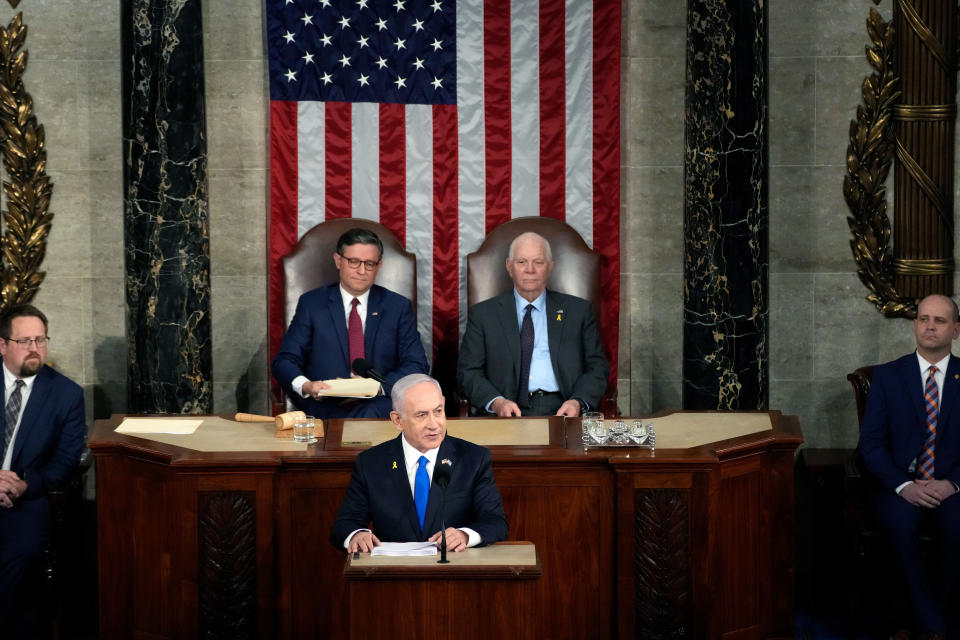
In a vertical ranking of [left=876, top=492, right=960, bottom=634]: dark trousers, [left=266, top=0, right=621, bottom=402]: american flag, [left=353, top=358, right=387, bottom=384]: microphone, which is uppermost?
[left=266, top=0, right=621, bottom=402]: american flag

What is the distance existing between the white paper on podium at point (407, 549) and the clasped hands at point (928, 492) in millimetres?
2856

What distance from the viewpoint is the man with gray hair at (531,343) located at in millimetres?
7094

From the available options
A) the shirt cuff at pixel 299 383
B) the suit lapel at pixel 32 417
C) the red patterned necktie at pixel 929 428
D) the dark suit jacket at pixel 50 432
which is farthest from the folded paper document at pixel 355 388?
the red patterned necktie at pixel 929 428

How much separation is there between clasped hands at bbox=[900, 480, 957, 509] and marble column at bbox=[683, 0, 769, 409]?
1256 millimetres

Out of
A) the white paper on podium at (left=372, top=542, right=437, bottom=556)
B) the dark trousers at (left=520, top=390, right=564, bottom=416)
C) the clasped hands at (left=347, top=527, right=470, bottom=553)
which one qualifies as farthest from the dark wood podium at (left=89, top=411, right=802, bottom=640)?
the dark trousers at (left=520, top=390, right=564, bottom=416)

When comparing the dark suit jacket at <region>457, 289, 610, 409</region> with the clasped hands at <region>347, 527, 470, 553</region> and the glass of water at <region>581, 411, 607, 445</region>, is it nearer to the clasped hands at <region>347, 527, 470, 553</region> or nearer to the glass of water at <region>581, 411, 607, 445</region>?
the glass of water at <region>581, 411, 607, 445</region>

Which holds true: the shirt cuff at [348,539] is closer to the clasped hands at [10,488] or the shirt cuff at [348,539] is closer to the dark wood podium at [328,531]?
the dark wood podium at [328,531]

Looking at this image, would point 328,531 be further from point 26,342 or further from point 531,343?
point 531,343

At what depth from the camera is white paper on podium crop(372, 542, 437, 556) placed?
414 centimetres

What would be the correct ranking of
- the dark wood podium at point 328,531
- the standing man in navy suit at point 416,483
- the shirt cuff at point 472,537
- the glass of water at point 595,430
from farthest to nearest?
the glass of water at point 595,430
the dark wood podium at point 328,531
the standing man in navy suit at point 416,483
the shirt cuff at point 472,537

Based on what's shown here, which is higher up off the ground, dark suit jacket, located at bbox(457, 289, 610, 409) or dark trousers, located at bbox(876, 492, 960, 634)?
dark suit jacket, located at bbox(457, 289, 610, 409)

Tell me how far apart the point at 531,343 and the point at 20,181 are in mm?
3279

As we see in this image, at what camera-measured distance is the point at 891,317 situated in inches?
305

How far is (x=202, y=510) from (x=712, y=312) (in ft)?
10.8
